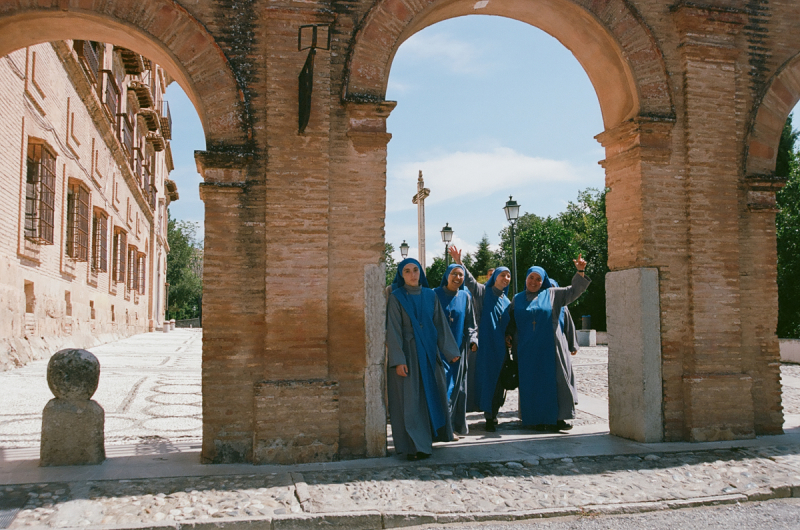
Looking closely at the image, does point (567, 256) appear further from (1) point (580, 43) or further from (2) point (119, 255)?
(1) point (580, 43)

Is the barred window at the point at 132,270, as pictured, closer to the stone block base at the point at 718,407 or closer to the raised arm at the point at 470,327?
the raised arm at the point at 470,327

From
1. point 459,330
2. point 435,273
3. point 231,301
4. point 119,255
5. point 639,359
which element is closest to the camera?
point 231,301

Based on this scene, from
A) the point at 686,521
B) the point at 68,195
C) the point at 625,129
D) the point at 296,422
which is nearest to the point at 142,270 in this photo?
the point at 68,195

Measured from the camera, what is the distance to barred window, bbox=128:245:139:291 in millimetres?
26634

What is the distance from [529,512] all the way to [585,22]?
205 inches

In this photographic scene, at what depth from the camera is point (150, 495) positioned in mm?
4777

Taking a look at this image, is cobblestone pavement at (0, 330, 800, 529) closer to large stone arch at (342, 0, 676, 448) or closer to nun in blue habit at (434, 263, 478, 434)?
nun in blue habit at (434, 263, 478, 434)

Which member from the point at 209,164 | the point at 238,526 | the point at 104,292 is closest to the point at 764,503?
the point at 238,526

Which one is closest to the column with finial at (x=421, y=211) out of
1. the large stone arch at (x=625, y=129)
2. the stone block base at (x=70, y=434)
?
the large stone arch at (x=625, y=129)

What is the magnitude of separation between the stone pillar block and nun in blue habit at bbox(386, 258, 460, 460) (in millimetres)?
1951

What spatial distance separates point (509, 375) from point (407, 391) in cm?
202

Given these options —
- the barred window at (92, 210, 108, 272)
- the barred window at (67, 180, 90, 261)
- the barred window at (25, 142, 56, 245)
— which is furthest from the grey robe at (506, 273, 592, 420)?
the barred window at (92, 210, 108, 272)

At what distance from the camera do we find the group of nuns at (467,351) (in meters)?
6.15

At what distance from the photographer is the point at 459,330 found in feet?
23.3
